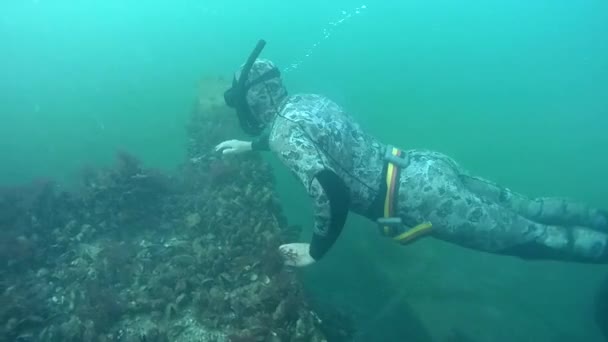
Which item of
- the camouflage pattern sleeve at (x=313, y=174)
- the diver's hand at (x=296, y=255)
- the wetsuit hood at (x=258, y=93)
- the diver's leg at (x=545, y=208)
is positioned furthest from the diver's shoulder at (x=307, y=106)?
the diver's leg at (x=545, y=208)

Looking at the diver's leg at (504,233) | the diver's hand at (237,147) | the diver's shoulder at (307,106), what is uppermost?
the diver's shoulder at (307,106)

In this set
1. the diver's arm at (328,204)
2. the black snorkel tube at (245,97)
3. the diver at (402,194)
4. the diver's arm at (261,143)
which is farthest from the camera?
the diver's arm at (261,143)

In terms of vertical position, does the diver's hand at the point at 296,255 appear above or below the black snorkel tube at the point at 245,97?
below

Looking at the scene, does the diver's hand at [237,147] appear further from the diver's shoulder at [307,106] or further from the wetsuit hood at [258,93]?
the diver's shoulder at [307,106]

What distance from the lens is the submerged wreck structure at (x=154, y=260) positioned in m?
5.05

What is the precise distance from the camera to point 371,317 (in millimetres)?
8141

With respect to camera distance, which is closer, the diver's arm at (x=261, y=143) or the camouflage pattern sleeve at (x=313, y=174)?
the camouflage pattern sleeve at (x=313, y=174)

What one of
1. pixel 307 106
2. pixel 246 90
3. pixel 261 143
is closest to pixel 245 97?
pixel 246 90

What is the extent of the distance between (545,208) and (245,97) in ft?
16.9

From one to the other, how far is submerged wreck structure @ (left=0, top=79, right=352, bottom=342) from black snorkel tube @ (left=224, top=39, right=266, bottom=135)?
1780 mm

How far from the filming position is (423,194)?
535cm

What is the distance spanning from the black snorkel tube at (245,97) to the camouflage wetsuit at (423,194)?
102 mm

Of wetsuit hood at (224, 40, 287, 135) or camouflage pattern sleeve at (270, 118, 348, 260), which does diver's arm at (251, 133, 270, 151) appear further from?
camouflage pattern sleeve at (270, 118, 348, 260)

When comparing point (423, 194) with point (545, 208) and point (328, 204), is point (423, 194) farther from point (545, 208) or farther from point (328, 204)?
point (545, 208)
